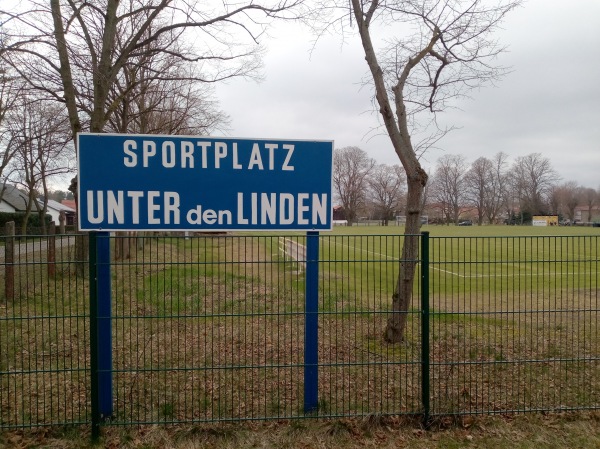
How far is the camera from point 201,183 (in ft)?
15.8

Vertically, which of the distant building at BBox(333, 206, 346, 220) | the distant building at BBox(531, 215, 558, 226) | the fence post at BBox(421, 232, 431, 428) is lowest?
the fence post at BBox(421, 232, 431, 428)

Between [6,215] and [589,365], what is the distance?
39702 millimetres

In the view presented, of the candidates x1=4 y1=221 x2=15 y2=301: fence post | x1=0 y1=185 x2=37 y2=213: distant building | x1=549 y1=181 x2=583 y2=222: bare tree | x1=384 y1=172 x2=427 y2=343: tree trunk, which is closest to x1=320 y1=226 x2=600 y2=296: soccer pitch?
x1=384 y1=172 x2=427 y2=343: tree trunk

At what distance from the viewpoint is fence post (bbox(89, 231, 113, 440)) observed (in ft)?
14.9

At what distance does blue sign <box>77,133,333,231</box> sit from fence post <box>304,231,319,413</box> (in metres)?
0.24

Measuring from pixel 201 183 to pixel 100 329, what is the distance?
70.3 inches

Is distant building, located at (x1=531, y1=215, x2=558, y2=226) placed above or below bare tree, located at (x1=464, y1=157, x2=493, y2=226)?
below

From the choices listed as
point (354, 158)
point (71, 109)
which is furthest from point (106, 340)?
point (354, 158)

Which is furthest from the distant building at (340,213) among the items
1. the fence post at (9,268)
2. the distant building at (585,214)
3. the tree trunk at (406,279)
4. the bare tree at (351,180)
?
the fence post at (9,268)

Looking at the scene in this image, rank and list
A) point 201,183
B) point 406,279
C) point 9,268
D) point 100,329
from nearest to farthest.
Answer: point 100,329
point 201,183
point 9,268
point 406,279

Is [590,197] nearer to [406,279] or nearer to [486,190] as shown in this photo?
[486,190]

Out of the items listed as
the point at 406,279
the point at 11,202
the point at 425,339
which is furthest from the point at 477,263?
the point at 11,202

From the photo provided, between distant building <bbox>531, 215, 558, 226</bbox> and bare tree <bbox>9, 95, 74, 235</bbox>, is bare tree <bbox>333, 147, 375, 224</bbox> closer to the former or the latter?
distant building <bbox>531, 215, 558, 226</bbox>

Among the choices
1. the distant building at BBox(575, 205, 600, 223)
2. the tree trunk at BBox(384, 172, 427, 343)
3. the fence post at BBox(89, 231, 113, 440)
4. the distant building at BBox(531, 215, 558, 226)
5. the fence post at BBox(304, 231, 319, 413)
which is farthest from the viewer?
the distant building at BBox(575, 205, 600, 223)
